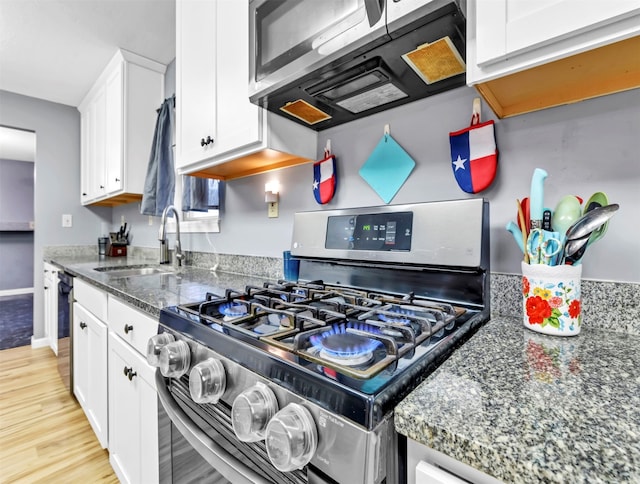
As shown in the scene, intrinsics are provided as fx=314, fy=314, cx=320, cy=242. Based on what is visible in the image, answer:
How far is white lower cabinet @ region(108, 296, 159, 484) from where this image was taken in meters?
0.99

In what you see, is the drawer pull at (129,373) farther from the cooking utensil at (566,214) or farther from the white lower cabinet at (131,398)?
the cooking utensil at (566,214)

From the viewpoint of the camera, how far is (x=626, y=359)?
0.54 m

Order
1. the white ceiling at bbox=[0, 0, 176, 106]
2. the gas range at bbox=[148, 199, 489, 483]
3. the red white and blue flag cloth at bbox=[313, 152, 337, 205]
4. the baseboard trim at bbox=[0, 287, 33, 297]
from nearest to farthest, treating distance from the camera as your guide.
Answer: the gas range at bbox=[148, 199, 489, 483] < the red white and blue flag cloth at bbox=[313, 152, 337, 205] < the white ceiling at bbox=[0, 0, 176, 106] < the baseboard trim at bbox=[0, 287, 33, 297]

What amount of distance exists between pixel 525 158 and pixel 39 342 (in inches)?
159

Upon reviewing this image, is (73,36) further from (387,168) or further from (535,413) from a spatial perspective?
(535,413)

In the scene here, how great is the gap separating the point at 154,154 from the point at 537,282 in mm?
2370

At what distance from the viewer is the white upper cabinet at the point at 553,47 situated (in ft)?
1.65

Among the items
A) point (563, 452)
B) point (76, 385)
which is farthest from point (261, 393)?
point (76, 385)

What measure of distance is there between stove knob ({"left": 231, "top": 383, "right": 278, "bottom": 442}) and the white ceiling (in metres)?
2.17

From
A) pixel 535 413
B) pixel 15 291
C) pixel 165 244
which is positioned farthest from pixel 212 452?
pixel 15 291

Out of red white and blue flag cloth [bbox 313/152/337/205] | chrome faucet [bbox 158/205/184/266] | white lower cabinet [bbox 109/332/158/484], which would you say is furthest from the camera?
chrome faucet [bbox 158/205/184/266]

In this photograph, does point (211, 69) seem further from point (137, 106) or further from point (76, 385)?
point (76, 385)

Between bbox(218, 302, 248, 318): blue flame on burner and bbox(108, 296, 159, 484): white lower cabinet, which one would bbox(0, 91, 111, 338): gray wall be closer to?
bbox(108, 296, 159, 484): white lower cabinet

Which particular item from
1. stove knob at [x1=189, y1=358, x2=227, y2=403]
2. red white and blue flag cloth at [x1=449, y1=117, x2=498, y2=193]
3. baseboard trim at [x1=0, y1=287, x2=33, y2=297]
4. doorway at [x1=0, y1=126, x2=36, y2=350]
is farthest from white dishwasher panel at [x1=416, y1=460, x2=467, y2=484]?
baseboard trim at [x1=0, y1=287, x2=33, y2=297]
